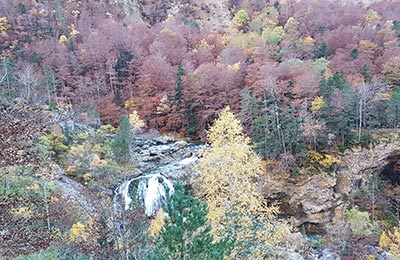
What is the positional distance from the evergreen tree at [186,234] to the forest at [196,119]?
0.04m

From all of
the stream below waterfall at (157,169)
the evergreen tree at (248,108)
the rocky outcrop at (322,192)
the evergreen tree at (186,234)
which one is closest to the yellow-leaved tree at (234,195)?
the evergreen tree at (186,234)

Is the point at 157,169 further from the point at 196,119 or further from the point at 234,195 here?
the point at 234,195

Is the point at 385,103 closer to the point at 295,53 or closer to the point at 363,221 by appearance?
the point at 363,221

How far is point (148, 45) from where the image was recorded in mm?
54781

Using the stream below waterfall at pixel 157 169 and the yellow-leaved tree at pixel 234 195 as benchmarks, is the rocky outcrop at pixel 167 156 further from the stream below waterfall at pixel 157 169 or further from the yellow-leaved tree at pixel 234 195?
the yellow-leaved tree at pixel 234 195

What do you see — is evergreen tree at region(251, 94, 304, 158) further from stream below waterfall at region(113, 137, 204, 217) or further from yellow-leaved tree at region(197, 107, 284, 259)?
yellow-leaved tree at region(197, 107, 284, 259)

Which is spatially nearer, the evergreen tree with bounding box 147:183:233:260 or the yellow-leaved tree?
the evergreen tree with bounding box 147:183:233:260

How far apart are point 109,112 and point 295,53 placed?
26186 millimetres

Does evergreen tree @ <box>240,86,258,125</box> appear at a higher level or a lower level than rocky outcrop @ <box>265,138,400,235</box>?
higher

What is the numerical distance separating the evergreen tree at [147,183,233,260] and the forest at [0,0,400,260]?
37 millimetres

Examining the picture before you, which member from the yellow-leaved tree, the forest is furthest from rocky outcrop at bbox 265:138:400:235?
the yellow-leaved tree

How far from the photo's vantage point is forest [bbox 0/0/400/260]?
34.6ft

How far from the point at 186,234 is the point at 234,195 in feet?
8.13

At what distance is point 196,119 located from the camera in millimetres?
37781
